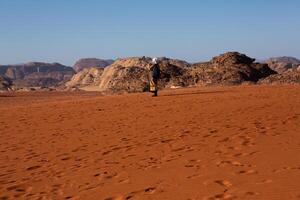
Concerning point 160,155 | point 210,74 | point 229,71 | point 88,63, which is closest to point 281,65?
point 210,74

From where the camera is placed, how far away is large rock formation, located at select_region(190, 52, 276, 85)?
28.2 m

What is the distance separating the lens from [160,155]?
8242 millimetres

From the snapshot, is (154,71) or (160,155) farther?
(154,71)

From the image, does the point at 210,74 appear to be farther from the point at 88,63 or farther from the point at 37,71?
the point at 88,63

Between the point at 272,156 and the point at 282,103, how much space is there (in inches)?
290

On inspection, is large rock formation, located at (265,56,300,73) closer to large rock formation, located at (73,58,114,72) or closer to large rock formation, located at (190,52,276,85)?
large rock formation, located at (190,52,276,85)

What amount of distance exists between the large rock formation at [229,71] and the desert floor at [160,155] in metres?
13.5

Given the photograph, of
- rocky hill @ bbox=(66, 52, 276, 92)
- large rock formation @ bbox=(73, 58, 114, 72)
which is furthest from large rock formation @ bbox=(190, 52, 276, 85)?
large rock formation @ bbox=(73, 58, 114, 72)

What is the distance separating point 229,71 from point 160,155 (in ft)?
69.3

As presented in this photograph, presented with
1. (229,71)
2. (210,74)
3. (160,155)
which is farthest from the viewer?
(210,74)

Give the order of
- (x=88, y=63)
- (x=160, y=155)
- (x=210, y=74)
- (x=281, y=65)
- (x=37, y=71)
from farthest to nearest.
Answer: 1. (x=88, y=63)
2. (x=37, y=71)
3. (x=281, y=65)
4. (x=210, y=74)
5. (x=160, y=155)

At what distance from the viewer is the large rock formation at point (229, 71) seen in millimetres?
28172

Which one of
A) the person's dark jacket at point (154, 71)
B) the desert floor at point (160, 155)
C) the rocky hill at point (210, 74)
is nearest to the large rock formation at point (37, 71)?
the rocky hill at point (210, 74)

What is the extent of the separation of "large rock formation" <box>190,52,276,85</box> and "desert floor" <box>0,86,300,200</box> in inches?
532
